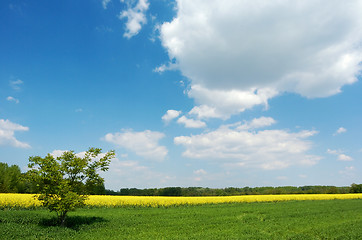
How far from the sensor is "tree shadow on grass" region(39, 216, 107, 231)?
19.2 metres

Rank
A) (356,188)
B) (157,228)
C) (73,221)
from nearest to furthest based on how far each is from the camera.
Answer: (157,228)
(73,221)
(356,188)

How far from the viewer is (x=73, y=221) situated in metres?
20.4

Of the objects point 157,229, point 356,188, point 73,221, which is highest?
point 356,188

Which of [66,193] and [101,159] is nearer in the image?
[66,193]

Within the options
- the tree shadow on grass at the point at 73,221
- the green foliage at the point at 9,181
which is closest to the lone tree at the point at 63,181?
the tree shadow on grass at the point at 73,221

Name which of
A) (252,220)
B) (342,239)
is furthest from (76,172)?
(342,239)

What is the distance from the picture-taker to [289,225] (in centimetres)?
1995

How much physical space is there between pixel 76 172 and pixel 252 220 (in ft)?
53.6

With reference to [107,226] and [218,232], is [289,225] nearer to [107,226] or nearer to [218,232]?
[218,232]

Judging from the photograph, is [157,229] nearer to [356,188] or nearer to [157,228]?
[157,228]

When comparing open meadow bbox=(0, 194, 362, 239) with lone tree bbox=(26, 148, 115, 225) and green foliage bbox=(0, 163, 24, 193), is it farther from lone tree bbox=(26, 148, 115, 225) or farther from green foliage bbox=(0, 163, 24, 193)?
green foliage bbox=(0, 163, 24, 193)

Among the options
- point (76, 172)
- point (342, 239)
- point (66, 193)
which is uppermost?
point (76, 172)

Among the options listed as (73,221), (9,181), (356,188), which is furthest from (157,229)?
(356,188)

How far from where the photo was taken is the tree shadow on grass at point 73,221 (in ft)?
63.0
